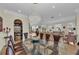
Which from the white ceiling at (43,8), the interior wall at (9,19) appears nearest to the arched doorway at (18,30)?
the interior wall at (9,19)

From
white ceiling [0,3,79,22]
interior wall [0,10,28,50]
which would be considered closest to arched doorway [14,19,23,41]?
interior wall [0,10,28,50]

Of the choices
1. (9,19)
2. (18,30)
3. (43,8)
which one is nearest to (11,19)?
(9,19)

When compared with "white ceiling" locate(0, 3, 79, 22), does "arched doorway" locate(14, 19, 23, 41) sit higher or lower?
lower

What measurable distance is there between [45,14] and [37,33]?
1.02ft

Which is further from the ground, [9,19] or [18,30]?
[9,19]

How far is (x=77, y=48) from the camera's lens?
7.02ft

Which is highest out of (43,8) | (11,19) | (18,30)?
(43,8)

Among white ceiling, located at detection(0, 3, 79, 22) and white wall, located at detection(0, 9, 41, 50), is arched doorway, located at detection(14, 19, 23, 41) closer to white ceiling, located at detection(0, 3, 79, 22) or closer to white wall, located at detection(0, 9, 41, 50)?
white wall, located at detection(0, 9, 41, 50)

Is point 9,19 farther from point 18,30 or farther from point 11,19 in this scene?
point 18,30

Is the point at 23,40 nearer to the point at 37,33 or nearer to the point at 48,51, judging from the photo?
the point at 37,33

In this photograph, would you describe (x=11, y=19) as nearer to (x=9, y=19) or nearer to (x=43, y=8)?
(x=9, y=19)

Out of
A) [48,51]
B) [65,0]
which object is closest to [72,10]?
[65,0]

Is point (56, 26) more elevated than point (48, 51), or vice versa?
point (56, 26)

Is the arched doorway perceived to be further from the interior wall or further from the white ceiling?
the white ceiling
